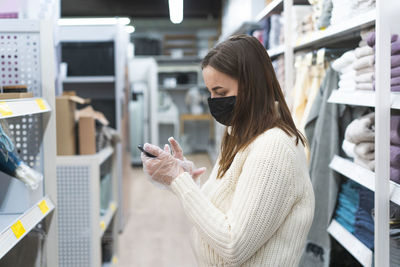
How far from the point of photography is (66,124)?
271cm

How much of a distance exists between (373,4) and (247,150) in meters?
1.12

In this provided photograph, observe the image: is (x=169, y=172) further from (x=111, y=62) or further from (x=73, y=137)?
(x=111, y=62)

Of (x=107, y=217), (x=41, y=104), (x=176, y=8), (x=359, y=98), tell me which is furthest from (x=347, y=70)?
(x=107, y=217)

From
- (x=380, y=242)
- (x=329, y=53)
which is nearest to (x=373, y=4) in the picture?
(x=329, y=53)

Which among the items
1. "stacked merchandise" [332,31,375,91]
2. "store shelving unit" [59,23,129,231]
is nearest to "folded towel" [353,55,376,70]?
"stacked merchandise" [332,31,375,91]

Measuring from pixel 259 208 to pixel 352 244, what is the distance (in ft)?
3.55

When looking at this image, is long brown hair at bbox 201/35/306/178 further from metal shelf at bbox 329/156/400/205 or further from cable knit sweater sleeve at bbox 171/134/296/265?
metal shelf at bbox 329/156/400/205

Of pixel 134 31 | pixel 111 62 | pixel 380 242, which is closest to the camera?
pixel 380 242

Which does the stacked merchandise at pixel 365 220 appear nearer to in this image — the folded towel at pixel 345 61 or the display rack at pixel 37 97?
the folded towel at pixel 345 61

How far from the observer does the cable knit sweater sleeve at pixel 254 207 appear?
1.22 meters

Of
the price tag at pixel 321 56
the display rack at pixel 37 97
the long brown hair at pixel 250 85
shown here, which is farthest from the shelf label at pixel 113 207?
the long brown hair at pixel 250 85

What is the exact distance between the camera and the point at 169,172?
1346mm

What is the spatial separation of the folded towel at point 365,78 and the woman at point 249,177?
2.46ft

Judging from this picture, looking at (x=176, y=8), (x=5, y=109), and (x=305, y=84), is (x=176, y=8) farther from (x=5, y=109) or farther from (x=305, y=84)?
(x=305, y=84)
